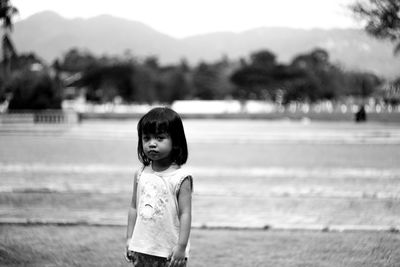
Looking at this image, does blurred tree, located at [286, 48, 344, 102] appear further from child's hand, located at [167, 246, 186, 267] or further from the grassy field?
child's hand, located at [167, 246, 186, 267]

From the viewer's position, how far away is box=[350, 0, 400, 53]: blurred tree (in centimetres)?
1938

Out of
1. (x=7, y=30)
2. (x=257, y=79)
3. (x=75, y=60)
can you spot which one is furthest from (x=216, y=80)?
(x=7, y=30)

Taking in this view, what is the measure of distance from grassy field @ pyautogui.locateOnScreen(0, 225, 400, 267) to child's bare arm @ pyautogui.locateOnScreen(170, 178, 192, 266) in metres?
1.80

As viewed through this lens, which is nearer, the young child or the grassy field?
the young child

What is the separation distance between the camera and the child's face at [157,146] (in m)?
2.80

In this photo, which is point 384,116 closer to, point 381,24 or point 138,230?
point 381,24

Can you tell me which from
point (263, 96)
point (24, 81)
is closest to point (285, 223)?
point (24, 81)

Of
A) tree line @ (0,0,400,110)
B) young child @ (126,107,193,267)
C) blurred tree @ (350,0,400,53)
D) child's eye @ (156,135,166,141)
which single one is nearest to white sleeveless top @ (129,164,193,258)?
young child @ (126,107,193,267)

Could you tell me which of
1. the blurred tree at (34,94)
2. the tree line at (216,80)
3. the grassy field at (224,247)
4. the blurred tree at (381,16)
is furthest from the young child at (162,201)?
the tree line at (216,80)

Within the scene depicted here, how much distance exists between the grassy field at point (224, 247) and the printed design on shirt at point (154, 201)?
5.99 ft

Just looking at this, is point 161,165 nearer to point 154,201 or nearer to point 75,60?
point 154,201

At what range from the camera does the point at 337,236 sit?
5500 mm

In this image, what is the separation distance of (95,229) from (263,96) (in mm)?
90241

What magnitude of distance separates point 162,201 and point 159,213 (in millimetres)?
60
